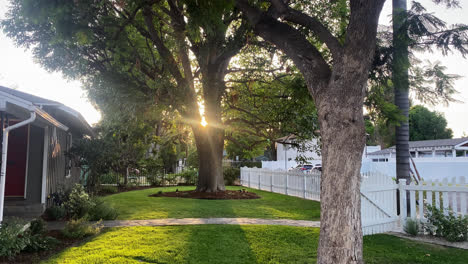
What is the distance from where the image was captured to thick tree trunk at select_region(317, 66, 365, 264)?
168 inches

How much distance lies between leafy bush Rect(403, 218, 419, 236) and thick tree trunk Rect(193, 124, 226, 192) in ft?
29.9

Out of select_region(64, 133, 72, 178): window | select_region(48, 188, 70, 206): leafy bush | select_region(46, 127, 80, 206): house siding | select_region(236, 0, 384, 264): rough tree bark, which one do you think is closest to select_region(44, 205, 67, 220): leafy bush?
select_region(48, 188, 70, 206): leafy bush

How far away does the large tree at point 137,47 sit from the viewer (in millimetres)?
7430

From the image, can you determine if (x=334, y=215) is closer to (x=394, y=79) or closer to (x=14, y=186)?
(x=394, y=79)

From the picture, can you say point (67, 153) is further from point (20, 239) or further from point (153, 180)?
point (153, 180)

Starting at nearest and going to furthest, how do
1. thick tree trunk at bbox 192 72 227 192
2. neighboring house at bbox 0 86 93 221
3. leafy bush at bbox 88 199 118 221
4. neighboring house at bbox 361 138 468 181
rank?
1. leafy bush at bbox 88 199 118 221
2. neighboring house at bbox 0 86 93 221
3. thick tree trunk at bbox 192 72 227 192
4. neighboring house at bbox 361 138 468 181

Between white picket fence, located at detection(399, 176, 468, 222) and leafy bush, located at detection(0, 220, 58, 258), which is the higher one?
white picket fence, located at detection(399, 176, 468, 222)

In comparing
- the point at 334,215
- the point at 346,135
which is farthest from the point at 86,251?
the point at 346,135

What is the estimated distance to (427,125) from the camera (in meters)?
51.1

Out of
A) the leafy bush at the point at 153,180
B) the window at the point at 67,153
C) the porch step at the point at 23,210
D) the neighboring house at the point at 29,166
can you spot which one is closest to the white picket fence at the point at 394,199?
the neighboring house at the point at 29,166

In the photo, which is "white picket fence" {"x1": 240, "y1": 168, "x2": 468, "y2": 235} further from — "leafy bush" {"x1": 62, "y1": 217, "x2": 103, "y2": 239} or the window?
the window

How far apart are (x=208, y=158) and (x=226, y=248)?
9070 mm

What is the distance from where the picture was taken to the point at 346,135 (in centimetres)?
430

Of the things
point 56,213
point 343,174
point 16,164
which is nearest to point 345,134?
point 343,174
